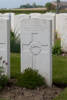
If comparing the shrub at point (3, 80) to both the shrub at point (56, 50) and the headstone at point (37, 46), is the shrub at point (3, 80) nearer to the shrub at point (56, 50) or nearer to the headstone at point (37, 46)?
the headstone at point (37, 46)

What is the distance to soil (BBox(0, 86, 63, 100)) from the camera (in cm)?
570

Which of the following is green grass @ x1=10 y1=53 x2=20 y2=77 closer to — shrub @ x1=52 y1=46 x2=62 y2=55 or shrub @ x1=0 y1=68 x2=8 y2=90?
shrub @ x1=0 y1=68 x2=8 y2=90

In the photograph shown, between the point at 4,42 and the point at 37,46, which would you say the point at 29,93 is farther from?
the point at 4,42

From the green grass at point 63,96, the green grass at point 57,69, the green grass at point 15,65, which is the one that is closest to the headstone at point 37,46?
the green grass at point 57,69

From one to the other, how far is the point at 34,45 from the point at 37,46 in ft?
0.23

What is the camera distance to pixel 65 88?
6.19 m

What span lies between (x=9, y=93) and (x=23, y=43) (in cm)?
93

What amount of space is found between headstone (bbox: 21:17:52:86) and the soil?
30 centimetres

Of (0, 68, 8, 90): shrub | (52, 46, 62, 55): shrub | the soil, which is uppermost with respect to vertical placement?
(52, 46, 62, 55): shrub

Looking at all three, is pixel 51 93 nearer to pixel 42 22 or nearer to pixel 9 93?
pixel 9 93

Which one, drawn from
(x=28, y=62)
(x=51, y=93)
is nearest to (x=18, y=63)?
(x=28, y=62)

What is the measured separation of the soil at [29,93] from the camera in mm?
5696

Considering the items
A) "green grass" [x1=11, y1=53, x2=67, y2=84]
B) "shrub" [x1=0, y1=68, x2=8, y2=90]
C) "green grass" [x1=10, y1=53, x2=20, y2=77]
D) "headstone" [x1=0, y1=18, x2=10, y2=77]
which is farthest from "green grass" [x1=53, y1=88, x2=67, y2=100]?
"green grass" [x1=10, y1=53, x2=20, y2=77]

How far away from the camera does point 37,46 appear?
6266 millimetres
